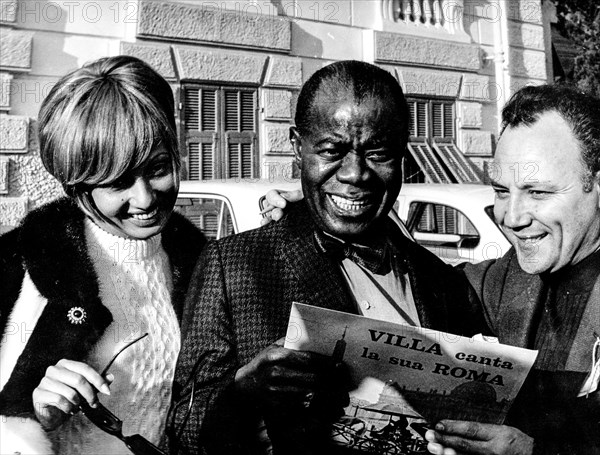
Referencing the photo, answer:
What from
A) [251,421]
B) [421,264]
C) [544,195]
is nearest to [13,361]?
[251,421]

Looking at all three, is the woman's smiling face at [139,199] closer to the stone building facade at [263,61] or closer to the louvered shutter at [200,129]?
the stone building facade at [263,61]

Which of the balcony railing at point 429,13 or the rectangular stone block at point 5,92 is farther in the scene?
the balcony railing at point 429,13

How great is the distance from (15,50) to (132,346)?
4600 millimetres

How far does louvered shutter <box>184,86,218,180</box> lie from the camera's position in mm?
6766

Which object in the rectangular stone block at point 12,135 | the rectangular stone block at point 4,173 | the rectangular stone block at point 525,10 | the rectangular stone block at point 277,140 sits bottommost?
the rectangular stone block at point 4,173

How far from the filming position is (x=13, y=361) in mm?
1750

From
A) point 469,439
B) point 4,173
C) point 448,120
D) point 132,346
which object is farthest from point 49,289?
point 448,120

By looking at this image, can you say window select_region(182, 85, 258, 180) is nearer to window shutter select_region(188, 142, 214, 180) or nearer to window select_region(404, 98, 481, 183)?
window shutter select_region(188, 142, 214, 180)

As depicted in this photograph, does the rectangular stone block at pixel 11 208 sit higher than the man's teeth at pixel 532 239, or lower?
higher

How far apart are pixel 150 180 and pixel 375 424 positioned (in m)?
0.77

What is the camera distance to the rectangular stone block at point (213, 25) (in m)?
6.47

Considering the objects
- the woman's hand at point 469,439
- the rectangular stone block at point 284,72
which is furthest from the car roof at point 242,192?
the rectangular stone block at point 284,72

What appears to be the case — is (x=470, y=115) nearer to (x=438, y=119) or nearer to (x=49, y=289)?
(x=438, y=119)

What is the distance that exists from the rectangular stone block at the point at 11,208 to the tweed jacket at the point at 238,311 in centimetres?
396
